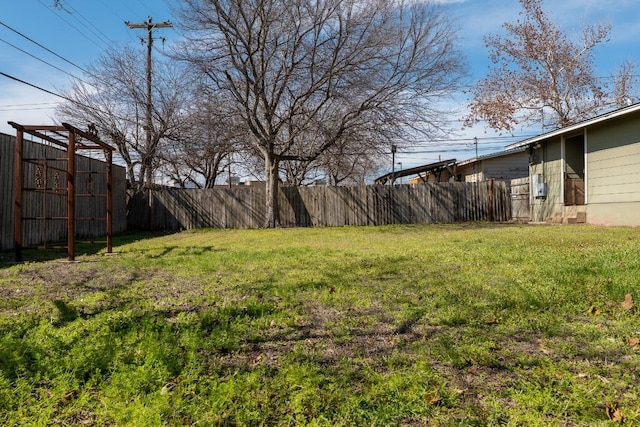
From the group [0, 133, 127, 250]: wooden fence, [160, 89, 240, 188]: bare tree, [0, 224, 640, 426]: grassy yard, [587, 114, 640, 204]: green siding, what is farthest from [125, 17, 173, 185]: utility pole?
[587, 114, 640, 204]: green siding

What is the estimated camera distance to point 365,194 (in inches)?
636

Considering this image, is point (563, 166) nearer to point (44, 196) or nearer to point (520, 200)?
point (520, 200)

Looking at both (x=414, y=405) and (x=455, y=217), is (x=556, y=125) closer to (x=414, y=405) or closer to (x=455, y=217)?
(x=455, y=217)

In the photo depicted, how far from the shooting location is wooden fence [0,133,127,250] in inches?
326

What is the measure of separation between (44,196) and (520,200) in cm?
1618

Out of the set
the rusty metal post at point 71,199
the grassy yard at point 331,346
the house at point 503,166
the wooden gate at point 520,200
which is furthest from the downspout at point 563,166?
the rusty metal post at point 71,199

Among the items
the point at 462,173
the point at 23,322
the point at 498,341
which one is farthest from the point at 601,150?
the point at 462,173

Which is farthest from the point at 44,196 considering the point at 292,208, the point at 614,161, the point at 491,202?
the point at 491,202

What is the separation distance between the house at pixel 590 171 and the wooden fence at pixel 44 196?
1246 cm

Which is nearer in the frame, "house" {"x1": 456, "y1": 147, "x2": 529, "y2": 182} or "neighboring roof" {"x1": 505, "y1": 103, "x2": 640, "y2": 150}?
"neighboring roof" {"x1": 505, "y1": 103, "x2": 640, "y2": 150}

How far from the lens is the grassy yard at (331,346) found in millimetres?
1977

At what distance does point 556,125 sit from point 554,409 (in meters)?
23.4

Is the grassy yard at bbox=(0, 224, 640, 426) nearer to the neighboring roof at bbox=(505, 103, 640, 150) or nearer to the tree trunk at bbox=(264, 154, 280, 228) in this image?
the neighboring roof at bbox=(505, 103, 640, 150)

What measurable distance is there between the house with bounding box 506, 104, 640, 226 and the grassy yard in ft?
22.0
